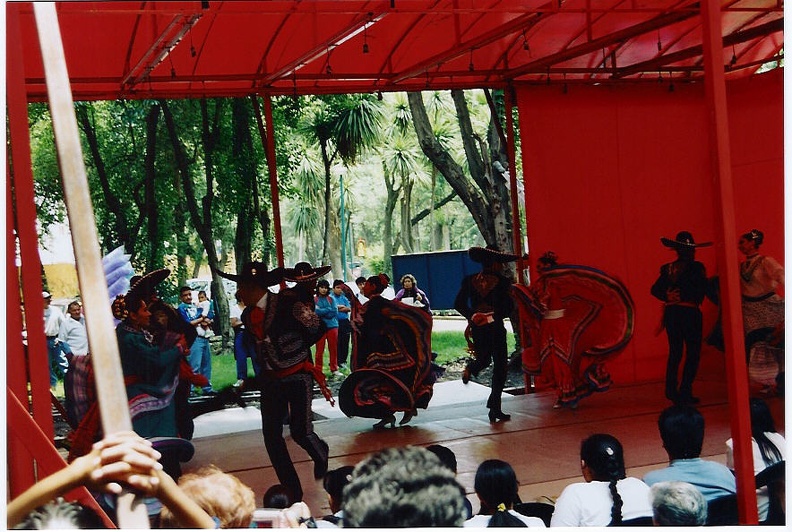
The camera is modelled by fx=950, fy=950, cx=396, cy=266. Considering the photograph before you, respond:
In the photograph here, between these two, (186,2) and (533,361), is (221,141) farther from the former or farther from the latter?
(186,2)

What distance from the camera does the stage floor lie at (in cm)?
652

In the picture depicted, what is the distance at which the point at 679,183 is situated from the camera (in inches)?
392

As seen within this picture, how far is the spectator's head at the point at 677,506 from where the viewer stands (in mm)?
3422

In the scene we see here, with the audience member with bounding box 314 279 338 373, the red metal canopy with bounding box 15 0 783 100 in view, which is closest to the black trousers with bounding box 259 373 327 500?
the red metal canopy with bounding box 15 0 783 100

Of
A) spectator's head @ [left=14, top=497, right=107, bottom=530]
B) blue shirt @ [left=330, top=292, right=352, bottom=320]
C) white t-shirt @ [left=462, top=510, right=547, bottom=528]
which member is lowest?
white t-shirt @ [left=462, top=510, right=547, bottom=528]

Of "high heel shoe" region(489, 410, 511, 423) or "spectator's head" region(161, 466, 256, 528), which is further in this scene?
"high heel shoe" region(489, 410, 511, 423)

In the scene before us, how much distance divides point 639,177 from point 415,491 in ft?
25.7

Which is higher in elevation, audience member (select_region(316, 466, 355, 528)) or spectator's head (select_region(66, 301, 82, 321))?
spectator's head (select_region(66, 301, 82, 321))

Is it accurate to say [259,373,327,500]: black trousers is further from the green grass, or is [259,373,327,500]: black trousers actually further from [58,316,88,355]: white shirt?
the green grass

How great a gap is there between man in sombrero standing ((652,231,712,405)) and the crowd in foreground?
3.79m

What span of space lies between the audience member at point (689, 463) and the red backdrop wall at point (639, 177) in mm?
5195

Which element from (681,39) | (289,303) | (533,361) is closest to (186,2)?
A: (289,303)

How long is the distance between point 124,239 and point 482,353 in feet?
23.4

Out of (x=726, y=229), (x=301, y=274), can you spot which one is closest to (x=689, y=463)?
(x=726, y=229)
